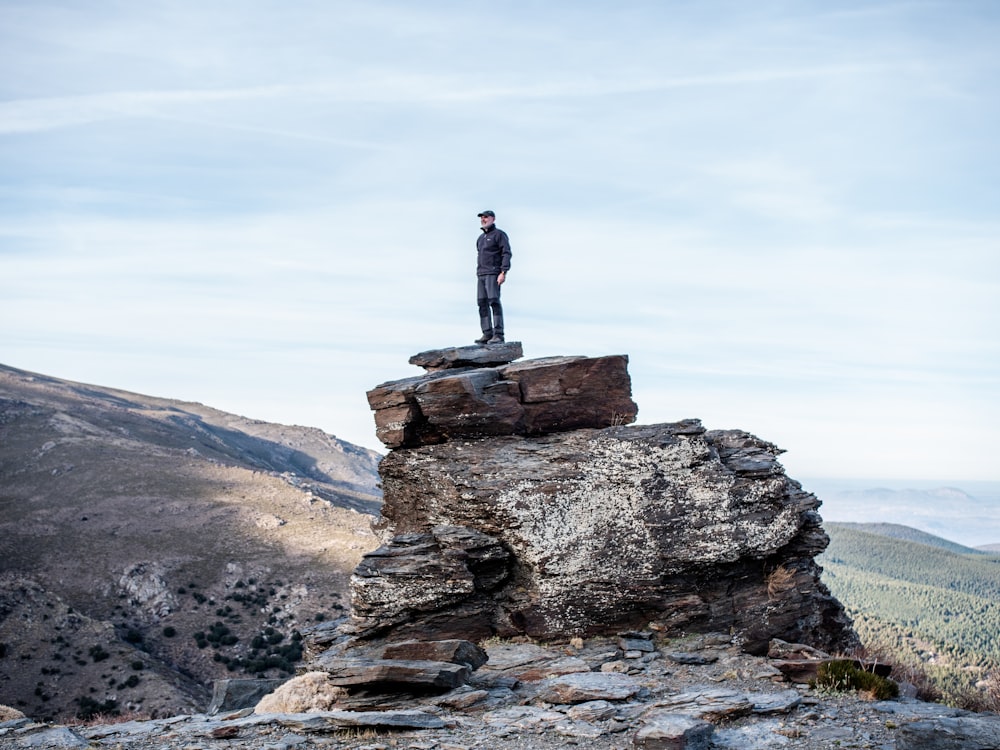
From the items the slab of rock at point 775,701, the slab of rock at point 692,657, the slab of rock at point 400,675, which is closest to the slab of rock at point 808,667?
the slab of rock at point 775,701

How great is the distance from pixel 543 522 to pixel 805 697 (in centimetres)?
786

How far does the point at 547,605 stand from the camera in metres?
22.2

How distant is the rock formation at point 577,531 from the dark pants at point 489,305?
322 centimetres

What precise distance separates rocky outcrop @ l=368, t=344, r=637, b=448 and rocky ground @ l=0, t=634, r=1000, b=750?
749cm

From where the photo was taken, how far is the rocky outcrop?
2512 cm

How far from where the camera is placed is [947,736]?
536 inches

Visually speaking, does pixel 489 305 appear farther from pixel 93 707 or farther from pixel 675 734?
pixel 93 707

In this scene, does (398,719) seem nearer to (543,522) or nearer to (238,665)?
(543,522)

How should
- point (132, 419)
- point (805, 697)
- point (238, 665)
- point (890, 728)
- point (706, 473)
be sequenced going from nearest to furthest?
1. point (890, 728)
2. point (805, 697)
3. point (706, 473)
4. point (238, 665)
5. point (132, 419)

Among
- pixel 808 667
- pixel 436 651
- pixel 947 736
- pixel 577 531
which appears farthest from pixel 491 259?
pixel 947 736

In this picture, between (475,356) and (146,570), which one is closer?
(475,356)

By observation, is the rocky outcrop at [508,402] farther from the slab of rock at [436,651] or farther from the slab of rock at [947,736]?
the slab of rock at [947,736]

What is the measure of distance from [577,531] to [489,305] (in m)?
8.95

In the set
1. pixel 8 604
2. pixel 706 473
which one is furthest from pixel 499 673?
pixel 8 604
